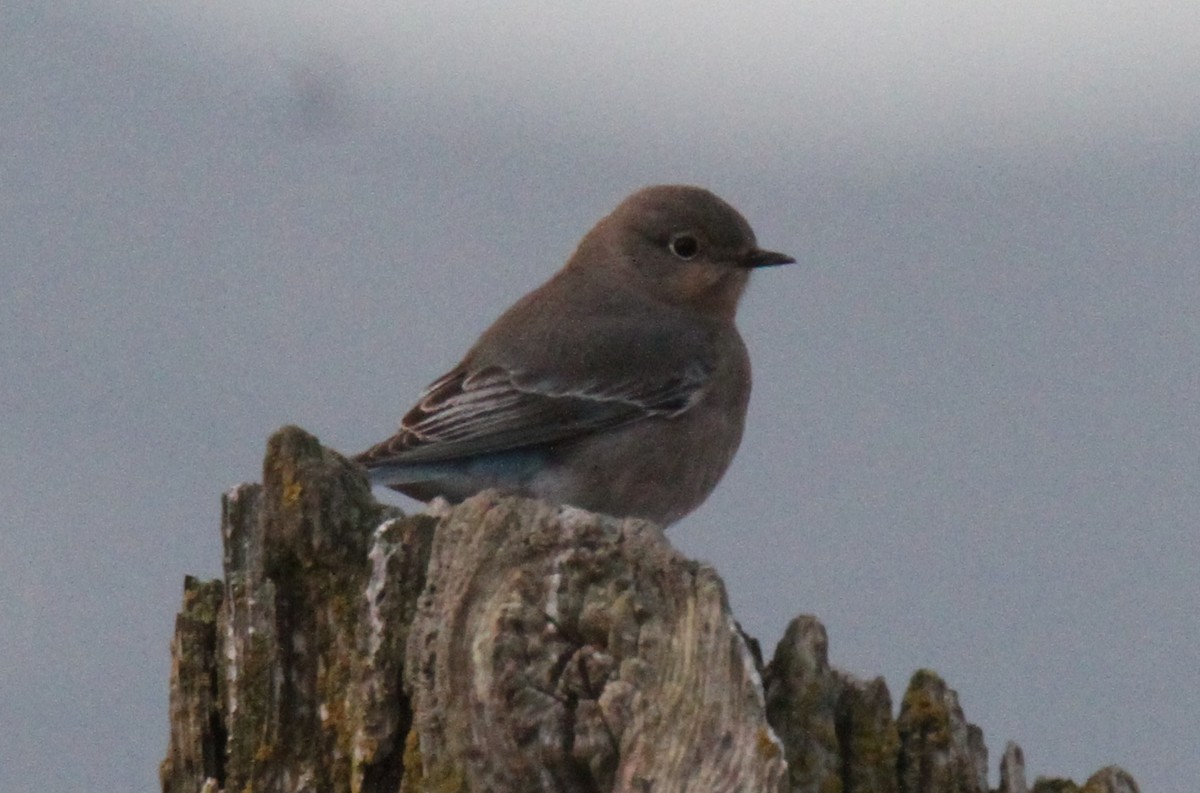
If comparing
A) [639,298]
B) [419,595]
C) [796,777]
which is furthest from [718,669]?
[639,298]

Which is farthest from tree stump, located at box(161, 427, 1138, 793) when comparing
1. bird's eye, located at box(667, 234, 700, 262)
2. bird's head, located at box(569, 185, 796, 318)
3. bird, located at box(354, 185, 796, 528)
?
bird's eye, located at box(667, 234, 700, 262)

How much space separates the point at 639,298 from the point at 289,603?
19.5 feet

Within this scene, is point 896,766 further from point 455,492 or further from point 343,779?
point 455,492

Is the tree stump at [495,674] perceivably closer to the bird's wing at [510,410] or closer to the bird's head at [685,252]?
A: the bird's wing at [510,410]

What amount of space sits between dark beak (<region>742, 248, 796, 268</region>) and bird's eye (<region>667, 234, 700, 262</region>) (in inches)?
11.5

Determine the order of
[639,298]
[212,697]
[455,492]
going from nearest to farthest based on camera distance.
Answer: [212,697] < [455,492] < [639,298]

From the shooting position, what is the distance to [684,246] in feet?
37.1

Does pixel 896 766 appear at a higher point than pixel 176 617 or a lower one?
lower

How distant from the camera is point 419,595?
198 inches

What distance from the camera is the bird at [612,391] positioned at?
30.4 ft

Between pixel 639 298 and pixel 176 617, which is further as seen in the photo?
pixel 639 298

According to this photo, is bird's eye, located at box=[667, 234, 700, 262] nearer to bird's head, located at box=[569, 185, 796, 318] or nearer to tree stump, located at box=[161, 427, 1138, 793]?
bird's head, located at box=[569, 185, 796, 318]

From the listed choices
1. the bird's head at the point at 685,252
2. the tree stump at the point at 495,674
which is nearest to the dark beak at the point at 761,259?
the bird's head at the point at 685,252

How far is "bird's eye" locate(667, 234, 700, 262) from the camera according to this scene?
11.3m
